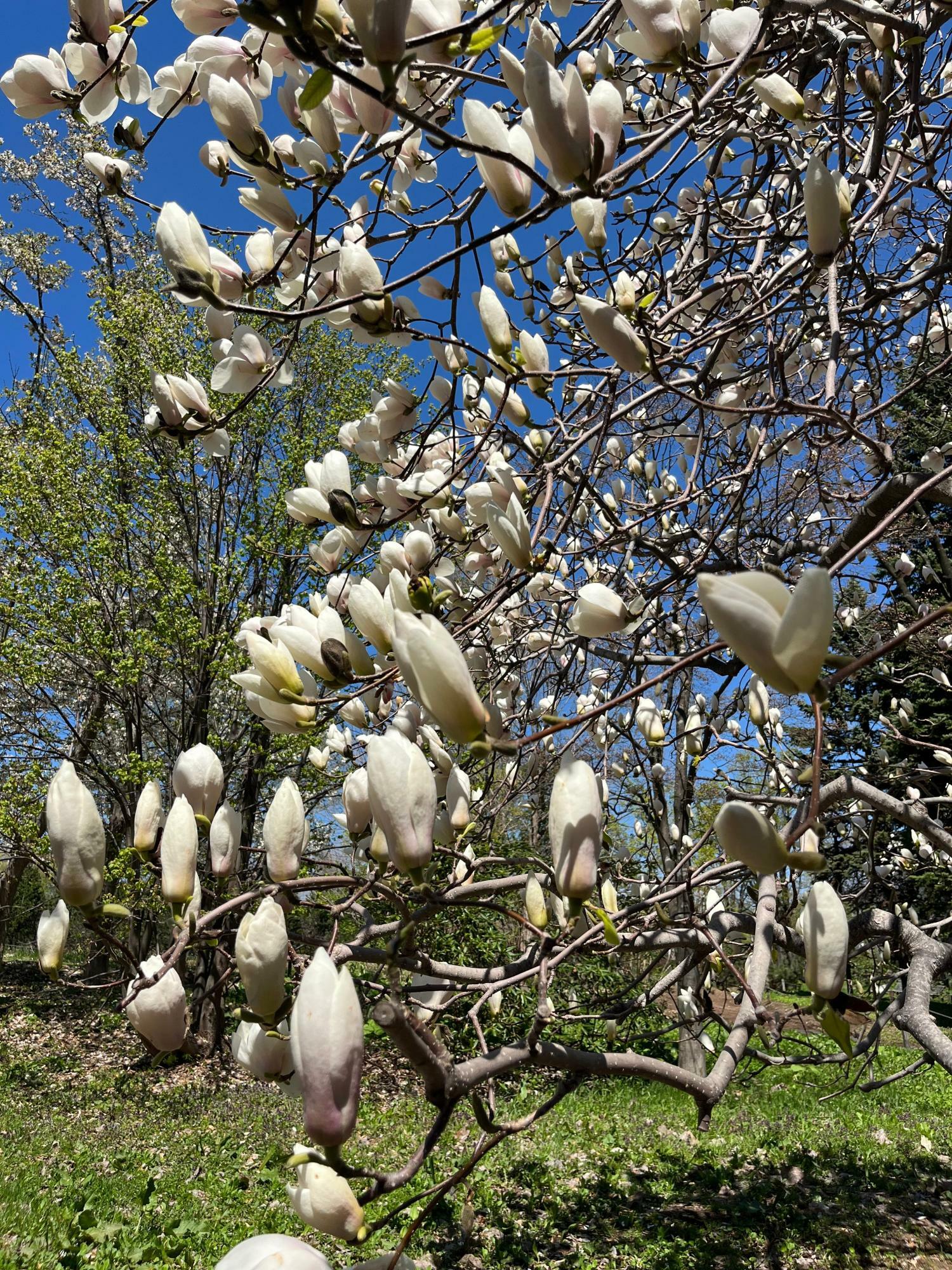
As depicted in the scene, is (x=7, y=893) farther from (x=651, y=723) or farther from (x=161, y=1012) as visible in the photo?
(x=161, y=1012)

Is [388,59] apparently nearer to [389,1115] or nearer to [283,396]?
[389,1115]

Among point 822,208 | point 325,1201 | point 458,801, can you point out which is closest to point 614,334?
point 822,208

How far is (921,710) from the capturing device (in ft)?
33.7

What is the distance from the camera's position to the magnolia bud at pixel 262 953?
1.95 feet

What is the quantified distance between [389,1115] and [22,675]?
4411mm

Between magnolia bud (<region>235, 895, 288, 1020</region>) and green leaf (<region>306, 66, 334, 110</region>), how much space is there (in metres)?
0.59

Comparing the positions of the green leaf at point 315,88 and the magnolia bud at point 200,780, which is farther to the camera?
the magnolia bud at point 200,780

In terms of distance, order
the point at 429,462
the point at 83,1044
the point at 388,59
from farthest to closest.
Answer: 1. the point at 83,1044
2. the point at 429,462
3. the point at 388,59

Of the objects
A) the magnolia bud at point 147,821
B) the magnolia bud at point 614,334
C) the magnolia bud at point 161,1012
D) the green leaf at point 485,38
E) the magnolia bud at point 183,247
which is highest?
the green leaf at point 485,38

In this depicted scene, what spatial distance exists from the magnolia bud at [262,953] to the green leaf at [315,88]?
0.59m

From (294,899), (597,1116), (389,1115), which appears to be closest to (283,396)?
(389,1115)

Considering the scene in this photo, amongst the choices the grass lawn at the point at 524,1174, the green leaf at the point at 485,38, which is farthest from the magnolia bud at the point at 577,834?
the grass lawn at the point at 524,1174

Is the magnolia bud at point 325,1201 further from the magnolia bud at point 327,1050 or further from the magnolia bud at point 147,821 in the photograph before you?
the magnolia bud at point 147,821

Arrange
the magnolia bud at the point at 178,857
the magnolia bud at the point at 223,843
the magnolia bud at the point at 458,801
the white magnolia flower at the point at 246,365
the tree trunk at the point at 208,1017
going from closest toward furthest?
1. the magnolia bud at the point at 178,857
2. the magnolia bud at the point at 223,843
3. the magnolia bud at the point at 458,801
4. the white magnolia flower at the point at 246,365
5. the tree trunk at the point at 208,1017
